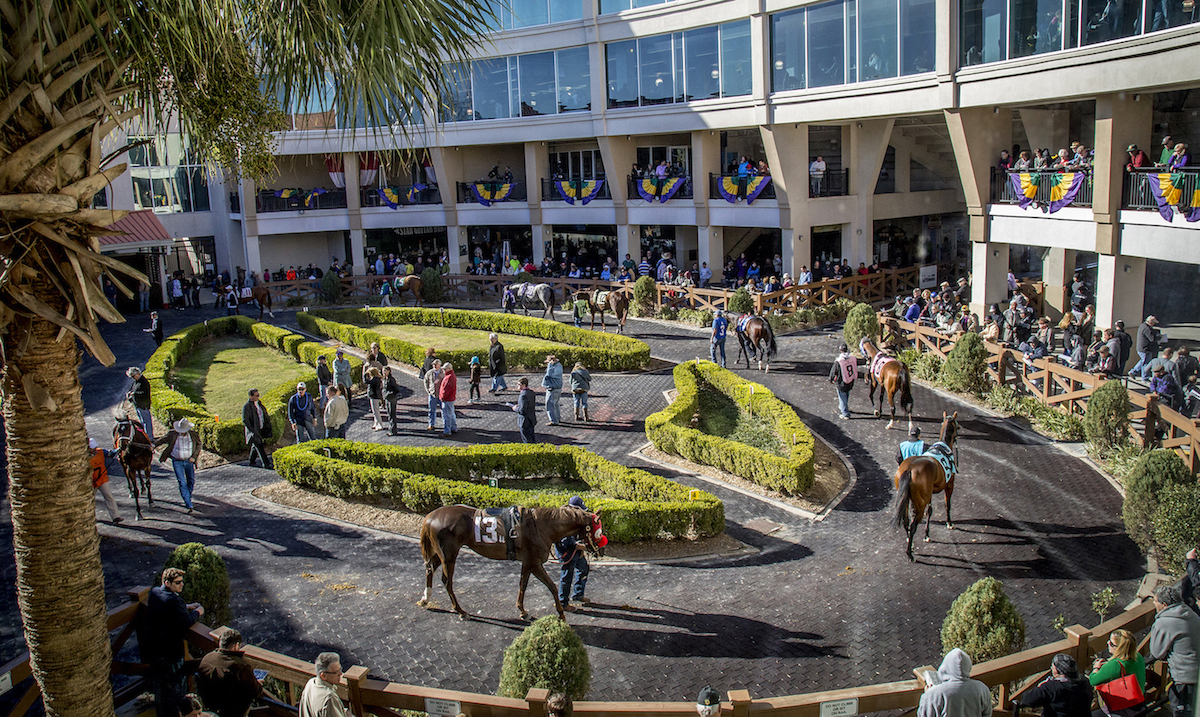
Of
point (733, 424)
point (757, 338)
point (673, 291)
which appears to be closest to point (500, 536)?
point (733, 424)

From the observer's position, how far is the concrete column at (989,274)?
999 inches

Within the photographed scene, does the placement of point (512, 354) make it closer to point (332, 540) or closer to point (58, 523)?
point (332, 540)

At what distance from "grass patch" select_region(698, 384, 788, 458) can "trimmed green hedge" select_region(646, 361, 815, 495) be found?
0.54ft

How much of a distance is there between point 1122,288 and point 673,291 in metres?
13.8

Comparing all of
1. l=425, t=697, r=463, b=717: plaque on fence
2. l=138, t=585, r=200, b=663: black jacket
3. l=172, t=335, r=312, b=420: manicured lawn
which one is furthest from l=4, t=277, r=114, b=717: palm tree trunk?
l=172, t=335, r=312, b=420: manicured lawn

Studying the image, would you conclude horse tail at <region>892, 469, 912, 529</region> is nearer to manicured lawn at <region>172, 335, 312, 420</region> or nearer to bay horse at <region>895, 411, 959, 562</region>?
bay horse at <region>895, 411, 959, 562</region>

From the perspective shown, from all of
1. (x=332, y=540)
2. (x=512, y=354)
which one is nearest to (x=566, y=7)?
(x=512, y=354)

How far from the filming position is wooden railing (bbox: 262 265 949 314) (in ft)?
95.1

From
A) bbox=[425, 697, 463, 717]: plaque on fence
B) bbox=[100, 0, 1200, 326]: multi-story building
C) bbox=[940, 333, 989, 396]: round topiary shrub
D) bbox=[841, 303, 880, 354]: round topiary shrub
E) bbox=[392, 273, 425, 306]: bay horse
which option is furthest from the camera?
bbox=[392, 273, 425, 306]: bay horse

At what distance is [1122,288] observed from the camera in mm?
21031

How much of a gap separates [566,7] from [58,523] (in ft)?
108

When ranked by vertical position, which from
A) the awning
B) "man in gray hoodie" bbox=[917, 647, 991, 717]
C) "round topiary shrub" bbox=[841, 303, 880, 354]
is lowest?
"man in gray hoodie" bbox=[917, 647, 991, 717]

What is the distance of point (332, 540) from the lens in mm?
13656

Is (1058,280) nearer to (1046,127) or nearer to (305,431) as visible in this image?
(1046,127)
